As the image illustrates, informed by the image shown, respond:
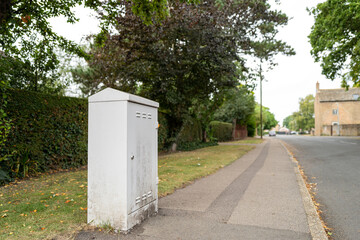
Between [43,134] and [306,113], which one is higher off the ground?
[306,113]

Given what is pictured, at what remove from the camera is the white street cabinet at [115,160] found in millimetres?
3514

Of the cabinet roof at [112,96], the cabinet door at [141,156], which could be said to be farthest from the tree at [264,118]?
the cabinet roof at [112,96]

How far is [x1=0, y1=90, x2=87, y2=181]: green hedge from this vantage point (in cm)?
729

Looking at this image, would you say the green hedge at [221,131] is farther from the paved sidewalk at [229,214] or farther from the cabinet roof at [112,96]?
the cabinet roof at [112,96]

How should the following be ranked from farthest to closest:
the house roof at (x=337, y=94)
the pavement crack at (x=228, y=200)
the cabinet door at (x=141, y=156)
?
the house roof at (x=337, y=94)
the pavement crack at (x=228, y=200)
the cabinet door at (x=141, y=156)

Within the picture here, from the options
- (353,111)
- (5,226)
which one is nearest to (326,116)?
(353,111)

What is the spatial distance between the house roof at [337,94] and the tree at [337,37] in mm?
54349

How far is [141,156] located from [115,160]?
0.46m

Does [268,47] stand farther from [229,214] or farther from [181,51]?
[229,214]

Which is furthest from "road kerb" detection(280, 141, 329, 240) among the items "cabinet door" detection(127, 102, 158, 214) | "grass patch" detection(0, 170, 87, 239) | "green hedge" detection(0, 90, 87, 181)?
"green hedge" detection(0, 90, 87, 181)

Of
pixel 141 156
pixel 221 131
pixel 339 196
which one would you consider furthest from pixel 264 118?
pixel 141 156

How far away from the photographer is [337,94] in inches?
2758

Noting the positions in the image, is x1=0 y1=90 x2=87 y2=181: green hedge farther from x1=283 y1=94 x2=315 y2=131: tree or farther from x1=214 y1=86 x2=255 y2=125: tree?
x1=283 y1=94 x2=315 y2=131: tree

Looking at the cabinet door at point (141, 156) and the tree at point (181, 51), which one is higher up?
the tree at point (181, 51)
